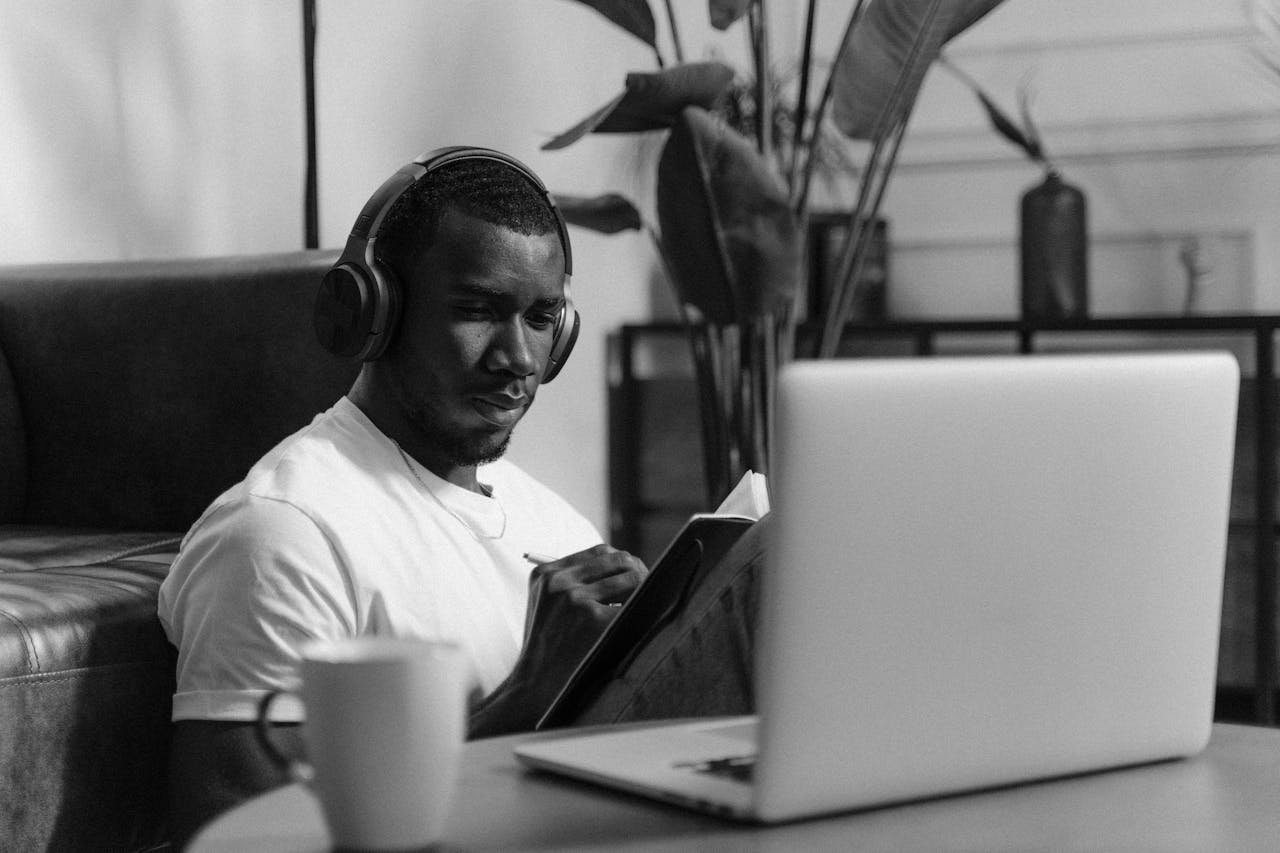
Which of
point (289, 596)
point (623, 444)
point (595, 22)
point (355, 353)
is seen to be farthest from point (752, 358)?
point (289, 596)

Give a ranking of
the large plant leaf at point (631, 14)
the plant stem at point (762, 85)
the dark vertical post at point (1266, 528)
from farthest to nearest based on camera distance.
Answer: the dark vertical post at point (1266, 528)
the plant stem at point (762, 85)
the large plant leaf at point (631, 14)

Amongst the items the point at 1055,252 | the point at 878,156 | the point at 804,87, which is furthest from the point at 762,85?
the point at 1055,252

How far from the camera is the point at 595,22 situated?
3334 millimetres

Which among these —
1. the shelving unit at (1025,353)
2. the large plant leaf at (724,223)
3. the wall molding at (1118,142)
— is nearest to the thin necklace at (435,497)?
the large plant leaf at (724,223)

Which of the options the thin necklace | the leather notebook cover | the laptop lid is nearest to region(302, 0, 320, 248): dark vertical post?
the thin necklace

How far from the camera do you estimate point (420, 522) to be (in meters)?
1.33

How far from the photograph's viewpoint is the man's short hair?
4.55 ft

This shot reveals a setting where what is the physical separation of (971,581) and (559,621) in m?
0.48

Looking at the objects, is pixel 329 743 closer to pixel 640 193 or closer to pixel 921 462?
pixel 921 462

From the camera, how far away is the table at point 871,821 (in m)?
0.70

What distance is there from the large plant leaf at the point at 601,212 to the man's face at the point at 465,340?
1.15 m

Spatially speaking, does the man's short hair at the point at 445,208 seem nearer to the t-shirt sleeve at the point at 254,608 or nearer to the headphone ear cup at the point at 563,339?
the headphone ear cup at the point at 563,339

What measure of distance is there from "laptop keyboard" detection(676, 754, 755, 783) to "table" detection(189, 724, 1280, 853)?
0.03 meters

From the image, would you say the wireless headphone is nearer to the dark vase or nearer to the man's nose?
the man's nose
